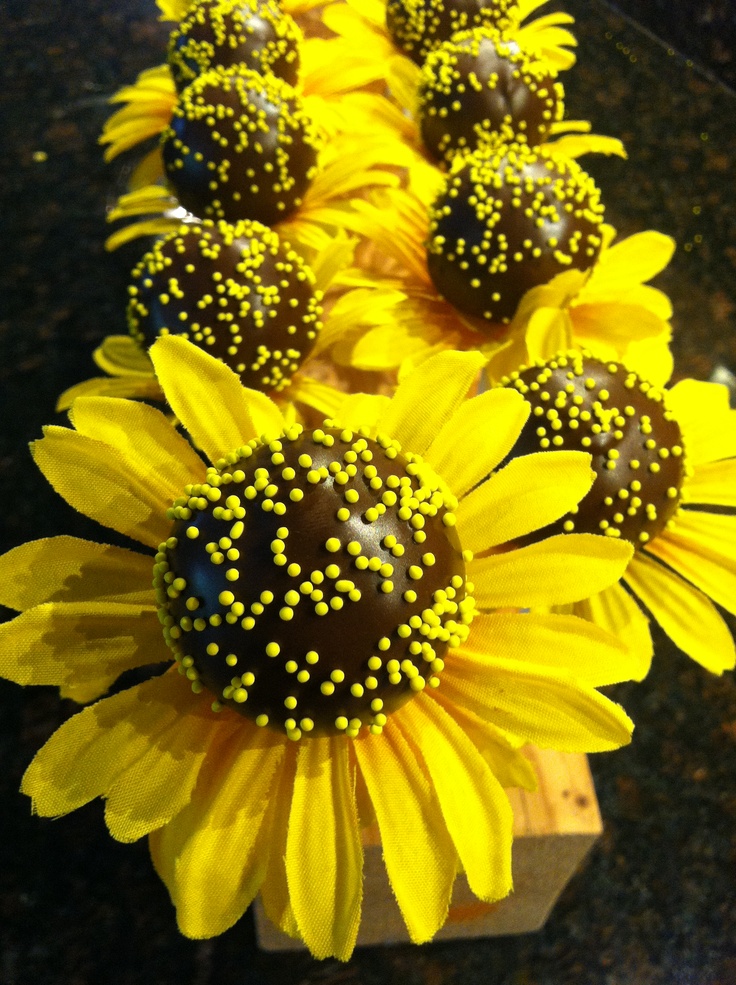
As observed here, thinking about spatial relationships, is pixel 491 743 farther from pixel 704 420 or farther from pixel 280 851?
pixel 704 420

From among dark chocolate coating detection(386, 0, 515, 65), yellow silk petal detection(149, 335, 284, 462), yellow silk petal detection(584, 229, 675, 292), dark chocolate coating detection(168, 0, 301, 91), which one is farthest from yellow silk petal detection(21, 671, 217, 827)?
dark chocolate coating detection(386, 0, 515, 65)

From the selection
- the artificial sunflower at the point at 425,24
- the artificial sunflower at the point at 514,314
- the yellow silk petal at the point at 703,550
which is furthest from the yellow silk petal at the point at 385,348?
the artificial sunflower at the point at 425,24

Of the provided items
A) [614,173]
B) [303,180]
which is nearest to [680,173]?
[614,173]

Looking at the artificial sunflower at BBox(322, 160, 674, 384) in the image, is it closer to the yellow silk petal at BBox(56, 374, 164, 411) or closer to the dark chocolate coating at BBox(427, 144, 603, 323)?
the dark chocolate coating at BBox(427, 144, 603, 323)

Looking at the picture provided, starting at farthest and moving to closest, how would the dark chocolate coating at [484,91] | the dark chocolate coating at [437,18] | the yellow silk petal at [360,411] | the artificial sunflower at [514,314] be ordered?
1. the dark chocolate coating at [437,18]
2. the dark chocolate coating at [484,91]
3. the artificial sunflower at [514,314]
4. the yellow silk petal at [360,411]

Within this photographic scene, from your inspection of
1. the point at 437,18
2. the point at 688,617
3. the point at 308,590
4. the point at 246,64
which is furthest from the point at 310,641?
the point at 437,18

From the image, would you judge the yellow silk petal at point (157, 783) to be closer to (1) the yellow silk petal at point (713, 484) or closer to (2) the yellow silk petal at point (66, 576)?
(2) the yellow silk petal at point (66, 576)
